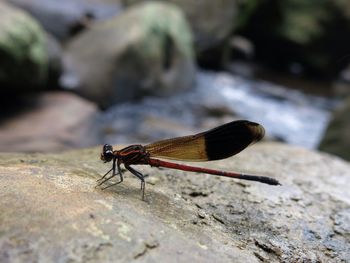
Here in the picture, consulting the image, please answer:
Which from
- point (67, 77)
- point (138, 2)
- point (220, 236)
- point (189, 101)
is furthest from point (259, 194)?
point (138, 2)

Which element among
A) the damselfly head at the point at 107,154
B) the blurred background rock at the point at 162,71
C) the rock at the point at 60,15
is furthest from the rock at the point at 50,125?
the damselfly head at the point at 107,154

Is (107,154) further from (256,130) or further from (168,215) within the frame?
(256,130)

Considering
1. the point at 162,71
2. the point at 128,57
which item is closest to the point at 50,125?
the point at 128,57

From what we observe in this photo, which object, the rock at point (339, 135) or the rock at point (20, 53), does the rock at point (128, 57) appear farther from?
the rock at point (339, 135)

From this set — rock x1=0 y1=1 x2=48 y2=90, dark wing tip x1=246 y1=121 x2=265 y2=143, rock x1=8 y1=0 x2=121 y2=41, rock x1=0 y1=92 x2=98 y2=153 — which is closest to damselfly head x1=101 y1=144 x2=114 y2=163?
dark wing tip x1=246 y1=121 x2=265 y2=143

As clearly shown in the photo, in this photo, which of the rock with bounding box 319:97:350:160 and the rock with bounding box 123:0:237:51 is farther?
the rock with bounding box 123:0:237:51

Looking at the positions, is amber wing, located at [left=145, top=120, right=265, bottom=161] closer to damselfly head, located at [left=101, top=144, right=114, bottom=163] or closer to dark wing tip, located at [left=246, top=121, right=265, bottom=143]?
dark wing tip, located at [left=246, top=121, right=265, bottom=143]

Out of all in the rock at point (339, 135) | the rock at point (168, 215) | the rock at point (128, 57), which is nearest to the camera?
the rock at point (168, 215)
